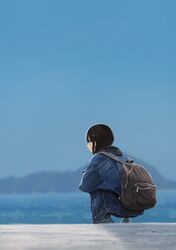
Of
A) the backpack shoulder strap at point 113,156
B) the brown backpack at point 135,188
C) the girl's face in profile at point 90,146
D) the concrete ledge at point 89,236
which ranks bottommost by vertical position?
the concrete ledge at point 89,236

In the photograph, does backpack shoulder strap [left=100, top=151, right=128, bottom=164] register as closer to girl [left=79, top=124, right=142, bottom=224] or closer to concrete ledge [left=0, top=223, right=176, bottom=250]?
girl [left=79, top=124, right=142, bottom=224]

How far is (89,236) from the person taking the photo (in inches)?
121

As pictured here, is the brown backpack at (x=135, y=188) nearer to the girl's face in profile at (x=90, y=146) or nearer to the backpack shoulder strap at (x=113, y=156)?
the backpack shoulder strap at (x=113, y=156)

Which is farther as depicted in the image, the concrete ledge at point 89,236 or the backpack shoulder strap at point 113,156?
the backpack shoulder strap at point 113,156

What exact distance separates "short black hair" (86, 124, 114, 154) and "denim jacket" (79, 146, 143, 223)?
110 millimetres

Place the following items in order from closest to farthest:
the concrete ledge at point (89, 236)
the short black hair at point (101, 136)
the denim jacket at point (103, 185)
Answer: the concrete ledge at point (89, 236)
the denim jacket at point (103, 185)
the short black hair at point (101, 136)

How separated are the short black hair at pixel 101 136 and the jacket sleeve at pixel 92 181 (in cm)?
17

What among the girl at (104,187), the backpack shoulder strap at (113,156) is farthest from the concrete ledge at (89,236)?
the backpack shoulder strap at (113,156)

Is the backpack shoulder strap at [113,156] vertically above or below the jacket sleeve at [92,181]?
above

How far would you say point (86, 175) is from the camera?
4.29 meters

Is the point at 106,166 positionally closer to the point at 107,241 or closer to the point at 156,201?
the point at 156,201

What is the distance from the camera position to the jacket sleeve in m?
4.27

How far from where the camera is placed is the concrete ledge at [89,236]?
2.77 meters

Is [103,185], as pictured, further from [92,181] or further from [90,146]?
[90,146]
